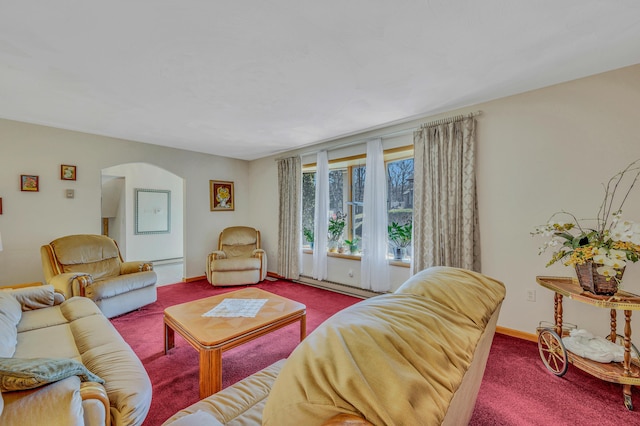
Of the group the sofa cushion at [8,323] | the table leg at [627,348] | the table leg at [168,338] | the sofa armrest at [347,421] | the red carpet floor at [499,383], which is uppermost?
the sofa armrest at [347,421]

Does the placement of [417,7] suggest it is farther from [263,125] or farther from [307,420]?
[263,125]

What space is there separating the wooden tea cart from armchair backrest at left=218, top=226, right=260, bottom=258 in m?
4.27

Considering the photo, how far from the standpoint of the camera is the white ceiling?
4.77ft

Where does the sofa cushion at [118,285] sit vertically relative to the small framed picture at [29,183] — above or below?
below

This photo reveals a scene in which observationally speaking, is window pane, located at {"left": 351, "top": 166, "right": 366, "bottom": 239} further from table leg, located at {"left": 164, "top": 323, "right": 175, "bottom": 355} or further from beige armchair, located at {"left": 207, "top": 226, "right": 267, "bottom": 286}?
table leg, located at {"left": 164, "top": 323, "right": 175, "bottom": 355}

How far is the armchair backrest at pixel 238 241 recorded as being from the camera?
16.1ft

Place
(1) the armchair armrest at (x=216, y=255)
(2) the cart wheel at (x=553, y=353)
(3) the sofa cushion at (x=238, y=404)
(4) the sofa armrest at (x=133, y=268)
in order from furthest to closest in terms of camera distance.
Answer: (1) the armchair armrest at (x=216, y=255) < (4) the sofa armrest at (x=133, y=268) < (2) the cart wheel at (x=553, y=353) < (3) the sofa cushion at (x=238, y=404)

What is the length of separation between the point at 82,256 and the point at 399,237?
4.06 meters

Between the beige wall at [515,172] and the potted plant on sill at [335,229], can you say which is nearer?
the beige wall at [515,172]

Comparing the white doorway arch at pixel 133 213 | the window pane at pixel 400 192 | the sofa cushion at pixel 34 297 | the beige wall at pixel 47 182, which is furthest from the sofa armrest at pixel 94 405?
the white doorway arch at pixel 133 213

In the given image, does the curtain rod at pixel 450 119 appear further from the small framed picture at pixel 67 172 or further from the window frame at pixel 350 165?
the small framed picture at pixel 67 172

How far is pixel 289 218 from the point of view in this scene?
4.70m

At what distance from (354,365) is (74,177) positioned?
468 centimetres

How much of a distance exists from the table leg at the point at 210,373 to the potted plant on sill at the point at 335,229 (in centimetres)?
278
